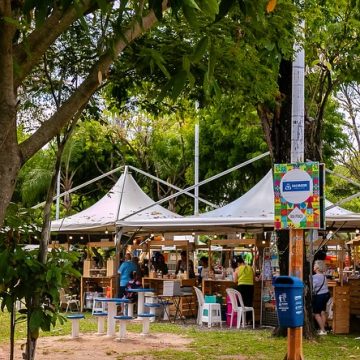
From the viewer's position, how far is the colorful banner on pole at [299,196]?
263 inches

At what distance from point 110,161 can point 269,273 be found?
16941mm

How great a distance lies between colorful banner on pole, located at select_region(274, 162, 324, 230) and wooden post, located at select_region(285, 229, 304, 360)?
0.18 meters

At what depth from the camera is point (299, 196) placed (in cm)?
678

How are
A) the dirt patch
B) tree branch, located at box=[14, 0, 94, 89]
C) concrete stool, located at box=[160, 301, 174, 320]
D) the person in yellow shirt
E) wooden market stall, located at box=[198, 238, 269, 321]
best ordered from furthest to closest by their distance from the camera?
1. concrete stool, located at box=[160, 301, 174, 320]
2. wooden market stall, located at box=[198, 238, 269, 321]
3. the person in yellow shirt
4. the dirt patch
5. tree branch, located at box=[14, 0, 94, 89]

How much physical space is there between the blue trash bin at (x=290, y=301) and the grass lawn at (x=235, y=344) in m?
3.14

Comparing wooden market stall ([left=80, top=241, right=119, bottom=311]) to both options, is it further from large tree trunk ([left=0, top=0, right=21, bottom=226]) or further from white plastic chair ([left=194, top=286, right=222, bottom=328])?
large tree trunk ([left=0, top=0, right=21, bottom=226])

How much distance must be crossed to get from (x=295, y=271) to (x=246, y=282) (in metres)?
8.52

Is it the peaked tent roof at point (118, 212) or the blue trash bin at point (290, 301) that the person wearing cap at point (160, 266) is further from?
the blue trash bin at point (290, 301)

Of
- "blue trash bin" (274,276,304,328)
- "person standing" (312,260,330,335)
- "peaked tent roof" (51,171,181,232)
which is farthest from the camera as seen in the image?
"peaked tent roof" (51,171,181,232)

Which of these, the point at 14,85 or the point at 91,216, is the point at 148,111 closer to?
the point at 14,85

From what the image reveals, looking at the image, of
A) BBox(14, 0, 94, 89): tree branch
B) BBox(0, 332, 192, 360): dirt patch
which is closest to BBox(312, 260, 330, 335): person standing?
BBox(0, 332, 192, 360): dirt patch

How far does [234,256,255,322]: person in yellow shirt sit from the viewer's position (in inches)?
605

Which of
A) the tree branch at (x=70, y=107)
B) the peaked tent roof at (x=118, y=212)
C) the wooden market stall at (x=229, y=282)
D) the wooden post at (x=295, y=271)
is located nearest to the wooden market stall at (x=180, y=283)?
the wooden market stall at (x=229, y=282)

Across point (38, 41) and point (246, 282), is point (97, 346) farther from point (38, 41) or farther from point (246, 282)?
point (38, 41)
